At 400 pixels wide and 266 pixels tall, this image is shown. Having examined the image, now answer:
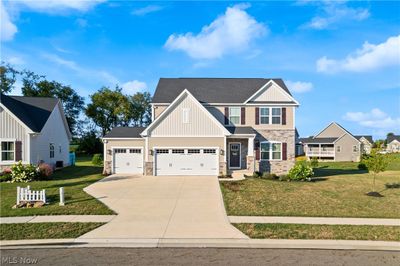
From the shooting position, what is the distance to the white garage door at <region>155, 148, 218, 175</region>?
2227 centimetres

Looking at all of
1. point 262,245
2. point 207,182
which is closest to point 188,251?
point 262,245

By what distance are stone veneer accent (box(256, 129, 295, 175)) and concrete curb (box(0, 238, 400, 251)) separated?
1601 centimetres

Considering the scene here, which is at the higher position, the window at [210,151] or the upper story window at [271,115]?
the upper story window at [271,115]

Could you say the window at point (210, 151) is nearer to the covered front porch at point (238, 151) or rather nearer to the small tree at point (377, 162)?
the covered front porch at point (238, 151)

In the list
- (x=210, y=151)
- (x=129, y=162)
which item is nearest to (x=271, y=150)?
(x=210, y=151)

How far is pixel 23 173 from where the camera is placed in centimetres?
1950

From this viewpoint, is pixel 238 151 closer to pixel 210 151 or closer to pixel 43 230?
pixel 210 151

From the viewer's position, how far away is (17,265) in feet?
22.0

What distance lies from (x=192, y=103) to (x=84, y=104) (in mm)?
52794

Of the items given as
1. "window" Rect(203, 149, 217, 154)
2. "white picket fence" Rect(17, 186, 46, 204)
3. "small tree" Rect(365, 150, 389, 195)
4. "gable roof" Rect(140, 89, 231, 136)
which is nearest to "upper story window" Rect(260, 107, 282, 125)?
"gable roof" Rect(140, 89, 231, 136)

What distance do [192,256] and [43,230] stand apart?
17.1 ft

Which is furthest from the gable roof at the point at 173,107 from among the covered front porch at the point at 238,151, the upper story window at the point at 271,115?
the upper story window at the point at 271,115

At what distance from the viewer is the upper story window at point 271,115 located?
968 inches

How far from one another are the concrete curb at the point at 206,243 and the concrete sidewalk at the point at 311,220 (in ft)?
6.12
